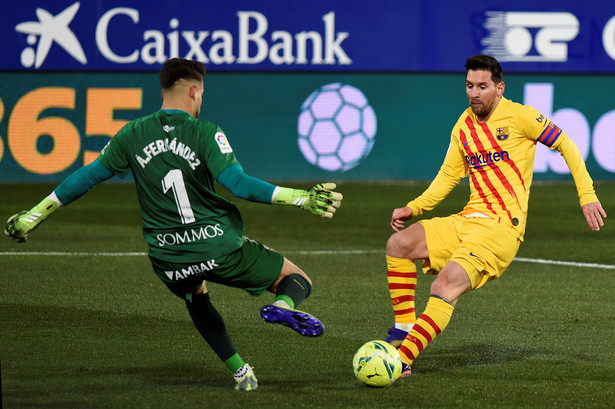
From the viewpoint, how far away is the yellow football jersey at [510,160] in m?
6.46

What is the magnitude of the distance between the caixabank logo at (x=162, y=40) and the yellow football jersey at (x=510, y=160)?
46.8 feet

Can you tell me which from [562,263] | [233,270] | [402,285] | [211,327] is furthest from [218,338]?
[562,263]

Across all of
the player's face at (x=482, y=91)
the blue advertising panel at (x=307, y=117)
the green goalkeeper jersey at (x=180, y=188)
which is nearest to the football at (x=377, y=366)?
the green goalkeeper jersey at (x=180, y=188)

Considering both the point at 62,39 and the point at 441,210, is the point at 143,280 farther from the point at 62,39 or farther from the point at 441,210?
the point at 62,39

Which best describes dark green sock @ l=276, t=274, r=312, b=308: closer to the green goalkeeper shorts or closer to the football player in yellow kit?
the green goalkeeper shorts

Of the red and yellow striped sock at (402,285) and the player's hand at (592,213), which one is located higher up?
the player's hand at (592,213)

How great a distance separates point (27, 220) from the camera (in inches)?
219

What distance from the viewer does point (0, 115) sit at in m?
20.2

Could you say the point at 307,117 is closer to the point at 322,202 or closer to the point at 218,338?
the point at 218,338

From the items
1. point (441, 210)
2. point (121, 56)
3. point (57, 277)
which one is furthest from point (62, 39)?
point (57, 277)

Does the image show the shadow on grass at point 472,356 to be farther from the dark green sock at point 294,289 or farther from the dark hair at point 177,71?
the dark hair at point 177,71

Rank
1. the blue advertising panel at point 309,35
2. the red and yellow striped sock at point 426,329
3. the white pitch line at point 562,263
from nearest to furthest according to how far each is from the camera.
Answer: the red and yellow striped sock at point 426,329 → the white pitch line at point 562,263 → the blue advertising panel at point 309,35

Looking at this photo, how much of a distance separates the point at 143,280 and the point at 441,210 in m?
7.51

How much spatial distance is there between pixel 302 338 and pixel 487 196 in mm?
1679
